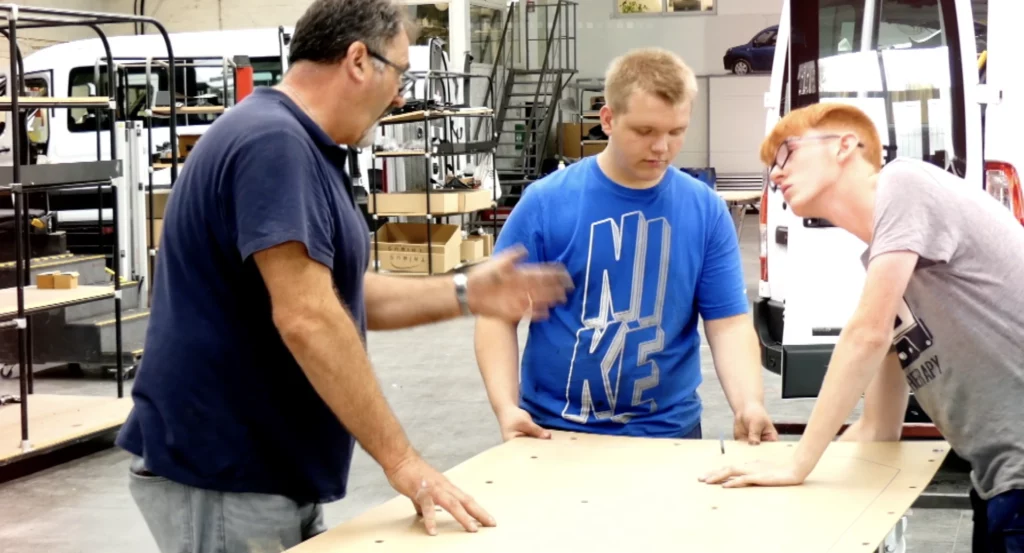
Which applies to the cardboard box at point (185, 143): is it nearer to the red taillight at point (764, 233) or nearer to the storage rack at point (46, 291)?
the storage rack at point (46, 291)

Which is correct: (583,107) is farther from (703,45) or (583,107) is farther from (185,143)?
(185,143)

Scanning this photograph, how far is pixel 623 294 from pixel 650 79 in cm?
48

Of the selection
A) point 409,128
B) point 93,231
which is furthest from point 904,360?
point 409,128

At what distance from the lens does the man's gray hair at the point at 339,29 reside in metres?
2.07

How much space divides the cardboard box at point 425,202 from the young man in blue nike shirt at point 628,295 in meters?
9.27

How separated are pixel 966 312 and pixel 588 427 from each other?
3.11 feet

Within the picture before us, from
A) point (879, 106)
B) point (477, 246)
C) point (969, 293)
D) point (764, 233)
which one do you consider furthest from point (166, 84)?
point (969, 293)

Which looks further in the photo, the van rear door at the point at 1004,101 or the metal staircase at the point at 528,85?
the metal staircase at the point at 528,85

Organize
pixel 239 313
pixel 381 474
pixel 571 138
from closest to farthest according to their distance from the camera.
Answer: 1. pixel 239 313
2. pixel 381 474
3. pixel 571 138

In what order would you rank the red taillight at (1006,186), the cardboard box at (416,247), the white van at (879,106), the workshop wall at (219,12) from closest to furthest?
the red taillight at (1006,186) < the white van at (879,106) < the cardboard box at (416,247) < the workshop wall at (219,12)

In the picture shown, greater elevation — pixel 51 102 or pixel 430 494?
pixel 51 102

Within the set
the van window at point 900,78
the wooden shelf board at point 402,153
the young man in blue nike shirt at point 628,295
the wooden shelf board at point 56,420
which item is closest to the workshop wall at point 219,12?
the wooden shelf board at point 402,153

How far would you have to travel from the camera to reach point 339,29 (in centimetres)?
207

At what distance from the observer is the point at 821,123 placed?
94.7 inches
